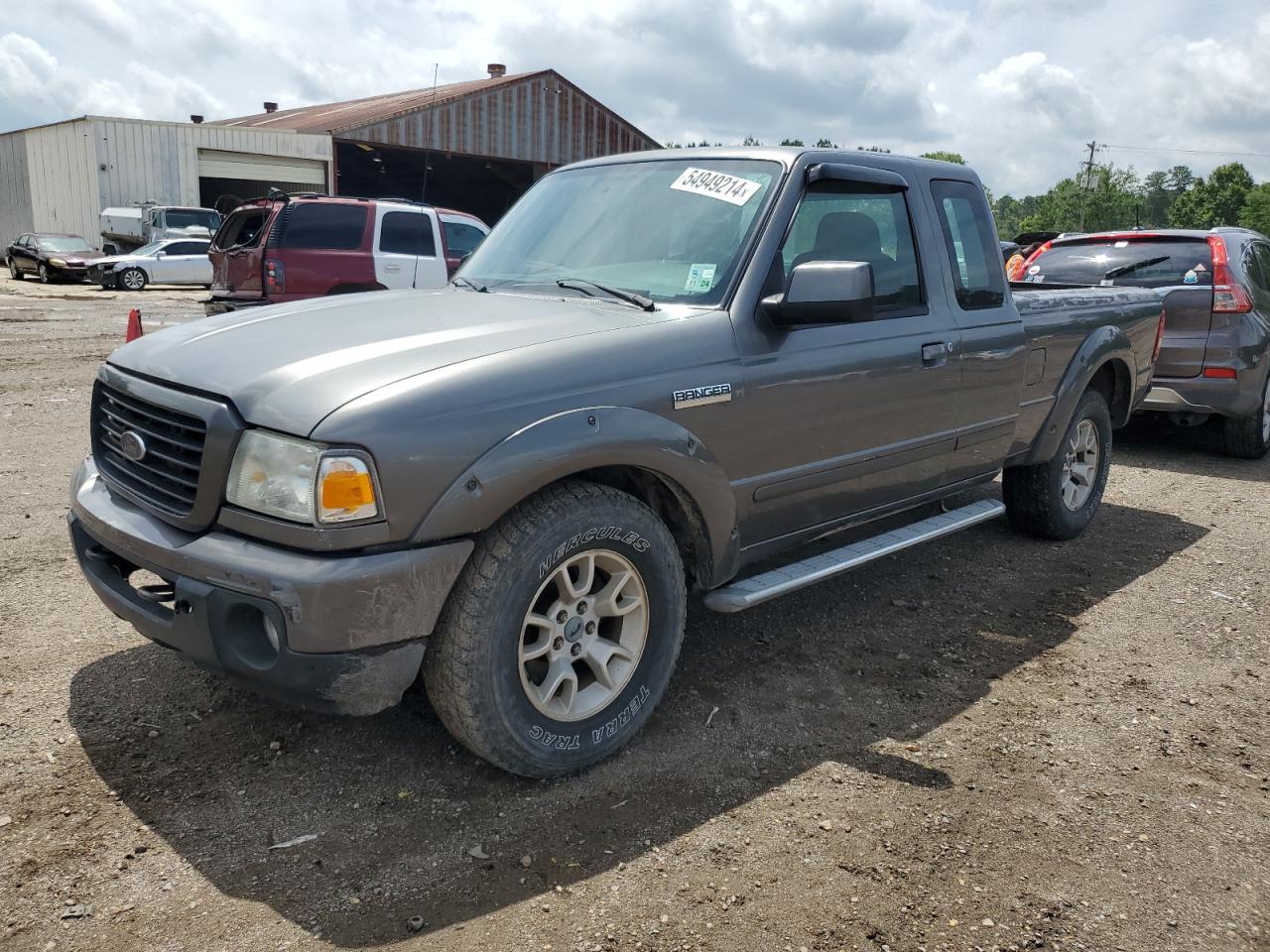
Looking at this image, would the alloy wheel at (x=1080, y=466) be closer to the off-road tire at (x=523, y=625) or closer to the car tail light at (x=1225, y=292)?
the car tail light at (x=1225, y=292)

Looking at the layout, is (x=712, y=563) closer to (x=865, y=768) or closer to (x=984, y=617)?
(x=865, y=768)

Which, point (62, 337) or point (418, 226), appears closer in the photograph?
point (418, 226)

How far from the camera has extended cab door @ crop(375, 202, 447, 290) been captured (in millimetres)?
11781

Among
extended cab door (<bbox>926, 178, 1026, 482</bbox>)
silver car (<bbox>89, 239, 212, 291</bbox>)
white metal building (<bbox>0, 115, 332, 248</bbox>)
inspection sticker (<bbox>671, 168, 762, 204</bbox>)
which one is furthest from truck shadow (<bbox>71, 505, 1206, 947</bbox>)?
white metal building (<bbox>0, 115, 332, 248</bbox>)

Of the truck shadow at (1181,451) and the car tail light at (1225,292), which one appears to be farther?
the truck shadow at (1181,451)

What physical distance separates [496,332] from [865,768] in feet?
5.99

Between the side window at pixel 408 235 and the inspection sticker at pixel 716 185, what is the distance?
8.62 m

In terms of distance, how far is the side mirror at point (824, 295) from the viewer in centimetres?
333

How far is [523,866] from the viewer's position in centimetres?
268

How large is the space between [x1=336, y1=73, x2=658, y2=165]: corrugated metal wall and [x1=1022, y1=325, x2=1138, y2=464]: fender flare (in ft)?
95.2

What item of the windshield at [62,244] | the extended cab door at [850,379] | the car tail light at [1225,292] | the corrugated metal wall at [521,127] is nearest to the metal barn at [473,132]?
the corrugated metal wall at [521,127]

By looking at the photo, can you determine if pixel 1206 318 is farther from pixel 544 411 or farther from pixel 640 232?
pixel 544 411

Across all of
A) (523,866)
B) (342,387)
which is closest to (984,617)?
(523,866)

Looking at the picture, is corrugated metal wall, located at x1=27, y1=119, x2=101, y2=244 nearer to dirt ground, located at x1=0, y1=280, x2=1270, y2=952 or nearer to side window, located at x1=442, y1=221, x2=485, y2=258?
side window, located at x1=442, y1=221, x2=485, y2=258
